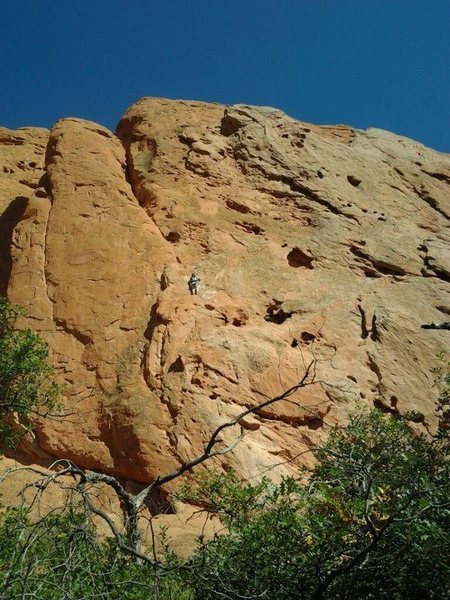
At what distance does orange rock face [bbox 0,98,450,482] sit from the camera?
14938mm

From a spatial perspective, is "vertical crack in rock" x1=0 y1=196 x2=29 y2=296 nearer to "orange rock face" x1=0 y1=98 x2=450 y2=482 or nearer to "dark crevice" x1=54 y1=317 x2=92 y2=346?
"orange rock face" x1=0 y1=98 x2=450 y2=482

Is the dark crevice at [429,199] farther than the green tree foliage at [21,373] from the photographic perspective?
Yes

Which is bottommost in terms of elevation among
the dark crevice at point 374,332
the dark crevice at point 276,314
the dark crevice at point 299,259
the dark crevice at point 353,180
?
the dark crevice at point 276,314

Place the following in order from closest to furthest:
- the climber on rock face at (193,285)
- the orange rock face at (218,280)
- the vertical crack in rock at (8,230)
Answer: the orange rock face at (218,280) → the climber on rock face at (193,285) → the vertical crack in rock at (8,230)

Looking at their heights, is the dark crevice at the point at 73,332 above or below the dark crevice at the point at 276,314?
below

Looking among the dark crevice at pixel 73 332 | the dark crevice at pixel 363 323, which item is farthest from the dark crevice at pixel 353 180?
the dark crevice at pixel 73 332

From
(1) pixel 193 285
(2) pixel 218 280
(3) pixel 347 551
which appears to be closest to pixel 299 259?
(2) pixel 218 280

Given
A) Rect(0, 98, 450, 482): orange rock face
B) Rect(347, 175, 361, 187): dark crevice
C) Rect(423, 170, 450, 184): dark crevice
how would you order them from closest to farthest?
Rect(0, 98, 450, 482): orange rock face < Rect(347, 175, 361, 187): dark crevice < Rect(423, 170, 450, 184): dark crevice

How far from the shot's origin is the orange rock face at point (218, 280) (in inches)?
588

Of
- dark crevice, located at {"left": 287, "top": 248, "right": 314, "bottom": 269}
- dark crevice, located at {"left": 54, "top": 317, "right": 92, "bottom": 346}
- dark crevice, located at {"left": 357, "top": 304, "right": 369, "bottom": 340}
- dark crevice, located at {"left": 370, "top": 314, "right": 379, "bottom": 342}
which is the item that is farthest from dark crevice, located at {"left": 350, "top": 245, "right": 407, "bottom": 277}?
dark crevice, located at {"left": 54, "top": 317, "right": 92, "bottom": 346}

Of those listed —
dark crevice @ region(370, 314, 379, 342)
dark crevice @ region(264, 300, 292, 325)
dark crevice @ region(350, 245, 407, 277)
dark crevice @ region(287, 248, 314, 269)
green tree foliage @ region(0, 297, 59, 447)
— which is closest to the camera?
green tree foliage @ region(0, 297, 59, 447)

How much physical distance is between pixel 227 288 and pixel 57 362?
4.88 meters

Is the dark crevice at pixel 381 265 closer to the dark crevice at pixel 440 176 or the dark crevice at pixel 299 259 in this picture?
the dark crevice at pixel 299 259

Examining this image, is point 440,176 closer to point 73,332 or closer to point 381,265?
point 381,265
